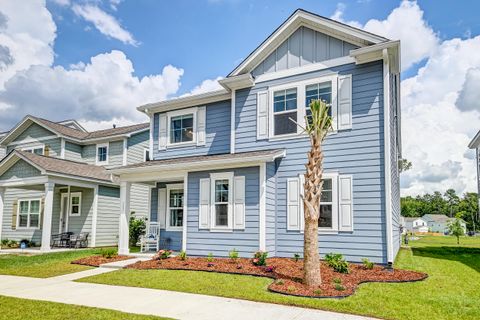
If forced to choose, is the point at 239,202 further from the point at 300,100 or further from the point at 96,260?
the point at 96,260

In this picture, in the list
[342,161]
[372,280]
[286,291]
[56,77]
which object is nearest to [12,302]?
[286,291]

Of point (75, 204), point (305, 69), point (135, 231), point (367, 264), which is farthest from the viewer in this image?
point (75, 204)

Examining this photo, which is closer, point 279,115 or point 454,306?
point 454,306

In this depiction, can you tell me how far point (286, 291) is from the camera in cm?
705

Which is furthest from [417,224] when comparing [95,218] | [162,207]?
[162,207]

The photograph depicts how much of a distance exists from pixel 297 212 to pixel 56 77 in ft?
63.6

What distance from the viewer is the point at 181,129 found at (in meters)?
14.8

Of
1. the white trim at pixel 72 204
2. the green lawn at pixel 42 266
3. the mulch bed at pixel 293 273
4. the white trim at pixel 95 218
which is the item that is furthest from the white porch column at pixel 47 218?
the mulch bed at pixel 293 273

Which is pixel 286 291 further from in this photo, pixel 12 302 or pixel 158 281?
pixel 12 302

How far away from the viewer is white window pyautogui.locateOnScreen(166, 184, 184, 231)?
14320 mm

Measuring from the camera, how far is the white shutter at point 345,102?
10742mm

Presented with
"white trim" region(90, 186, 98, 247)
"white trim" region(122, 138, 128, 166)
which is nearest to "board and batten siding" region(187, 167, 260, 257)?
"white trim" region(90, 186, 98, 247)

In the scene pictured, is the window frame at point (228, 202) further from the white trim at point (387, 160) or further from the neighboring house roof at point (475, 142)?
the neighboring house roof at point (475, 142)

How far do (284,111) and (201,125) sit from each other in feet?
12.3
